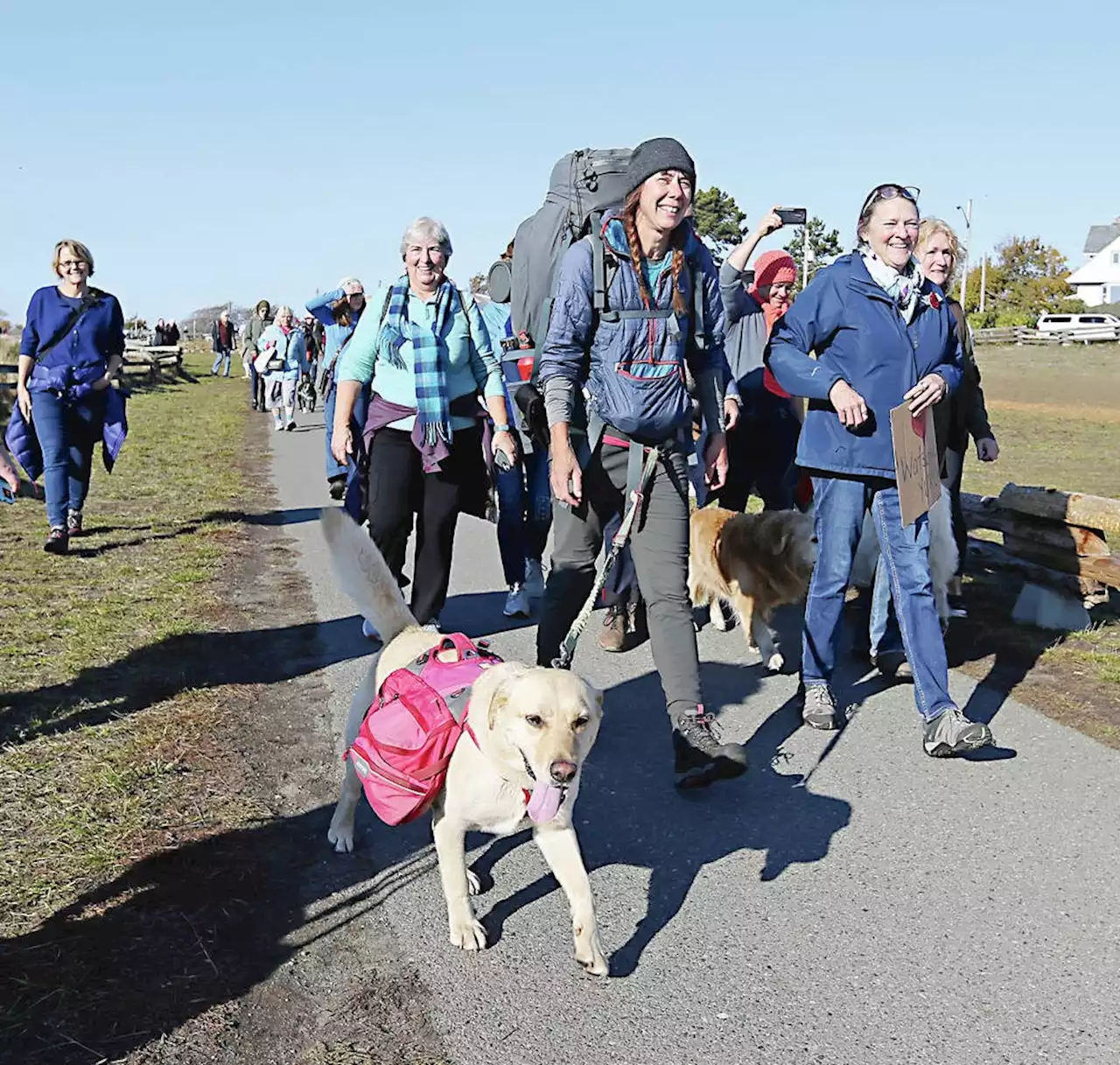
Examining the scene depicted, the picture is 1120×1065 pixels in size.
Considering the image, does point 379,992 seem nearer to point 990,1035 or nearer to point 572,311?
point 990,1035

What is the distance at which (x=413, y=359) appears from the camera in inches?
229

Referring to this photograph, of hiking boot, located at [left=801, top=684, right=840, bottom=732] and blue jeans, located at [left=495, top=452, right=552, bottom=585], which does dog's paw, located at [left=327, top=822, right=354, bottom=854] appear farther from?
blue jeans, located at [left=495, top=452, right=552, bottom=585]

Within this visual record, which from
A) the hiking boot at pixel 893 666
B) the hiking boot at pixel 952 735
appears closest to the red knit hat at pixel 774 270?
the hiking boot at pixel 893 666

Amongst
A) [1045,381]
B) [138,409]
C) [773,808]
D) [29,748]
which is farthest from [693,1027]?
[1045,381]

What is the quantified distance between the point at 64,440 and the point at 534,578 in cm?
391

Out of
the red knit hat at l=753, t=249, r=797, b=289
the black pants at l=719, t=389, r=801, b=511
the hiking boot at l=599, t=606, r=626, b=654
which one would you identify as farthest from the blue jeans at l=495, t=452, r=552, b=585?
the red knit hat at l=753, t=249, r=797, b=289

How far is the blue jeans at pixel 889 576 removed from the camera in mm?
4734

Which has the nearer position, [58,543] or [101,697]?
[101,697]

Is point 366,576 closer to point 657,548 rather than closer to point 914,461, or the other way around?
point 657,548

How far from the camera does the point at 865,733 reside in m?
4.95

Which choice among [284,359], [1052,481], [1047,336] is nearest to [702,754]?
[1052,481]

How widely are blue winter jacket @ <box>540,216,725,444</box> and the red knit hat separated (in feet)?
8.83

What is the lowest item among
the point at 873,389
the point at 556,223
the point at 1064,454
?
the point at 1064,454

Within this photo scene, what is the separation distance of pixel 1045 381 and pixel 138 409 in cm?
2337
